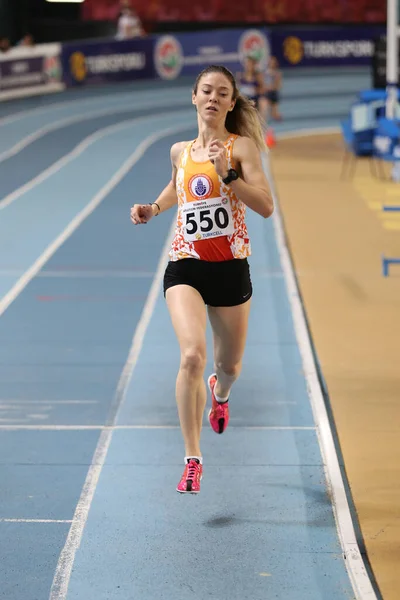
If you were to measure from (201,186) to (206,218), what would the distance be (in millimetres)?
174

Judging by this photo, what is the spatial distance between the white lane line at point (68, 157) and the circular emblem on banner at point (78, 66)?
14.4ft

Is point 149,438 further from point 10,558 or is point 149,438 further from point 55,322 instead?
point 55,322

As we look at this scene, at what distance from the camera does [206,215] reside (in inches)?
247

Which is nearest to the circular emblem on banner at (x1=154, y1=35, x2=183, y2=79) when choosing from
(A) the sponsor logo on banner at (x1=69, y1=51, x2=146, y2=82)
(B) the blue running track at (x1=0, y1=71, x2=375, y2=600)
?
(A) the sponsor logo on banner at (x1=69, y1=51, x2=146, y2=82)

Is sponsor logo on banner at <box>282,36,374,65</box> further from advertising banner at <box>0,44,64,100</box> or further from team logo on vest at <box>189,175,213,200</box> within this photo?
team logo on vest at <box>189,175,213,200</box>

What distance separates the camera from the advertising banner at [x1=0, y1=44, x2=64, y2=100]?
31297mm

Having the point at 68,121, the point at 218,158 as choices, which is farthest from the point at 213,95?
the point at 68,121

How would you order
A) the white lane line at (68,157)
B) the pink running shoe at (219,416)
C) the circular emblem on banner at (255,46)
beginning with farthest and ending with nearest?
the circular emblem on banner at (255,46) < the white lane line at (68,157) < the pink running shoe at (219,416)

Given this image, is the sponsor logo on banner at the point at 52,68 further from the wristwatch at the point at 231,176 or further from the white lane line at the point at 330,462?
the wristwatch at the point at 231,176

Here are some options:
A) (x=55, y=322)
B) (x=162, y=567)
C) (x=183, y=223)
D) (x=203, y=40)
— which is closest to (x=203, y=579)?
(x=162, y=567)

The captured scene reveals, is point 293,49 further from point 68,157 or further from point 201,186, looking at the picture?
point 201,186

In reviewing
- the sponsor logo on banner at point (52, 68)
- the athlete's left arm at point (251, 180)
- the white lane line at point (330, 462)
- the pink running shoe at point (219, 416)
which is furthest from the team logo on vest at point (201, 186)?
the sponsor logo on banner at point (52, 68)

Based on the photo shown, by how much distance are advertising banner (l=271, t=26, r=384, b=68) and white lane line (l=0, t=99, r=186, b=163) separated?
9.03 metres

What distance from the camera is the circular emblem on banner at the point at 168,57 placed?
1463 inches
